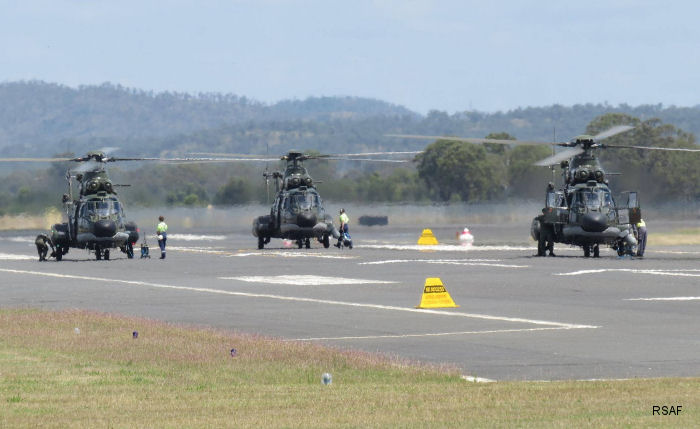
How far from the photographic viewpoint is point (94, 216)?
5703 centimetres

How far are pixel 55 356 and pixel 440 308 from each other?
11.5 m

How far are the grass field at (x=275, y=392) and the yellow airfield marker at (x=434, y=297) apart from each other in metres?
8.34

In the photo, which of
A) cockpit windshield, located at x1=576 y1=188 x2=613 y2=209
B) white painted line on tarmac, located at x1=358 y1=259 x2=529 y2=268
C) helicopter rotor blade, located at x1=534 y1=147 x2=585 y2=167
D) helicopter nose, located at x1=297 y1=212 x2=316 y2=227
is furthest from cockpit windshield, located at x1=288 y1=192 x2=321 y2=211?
cockpit windshield, located at x1=576 y1=188 x2=613 y2=209

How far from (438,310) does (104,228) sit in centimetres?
3022

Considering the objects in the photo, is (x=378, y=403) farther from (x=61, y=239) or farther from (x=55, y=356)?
(x=61, y=239)

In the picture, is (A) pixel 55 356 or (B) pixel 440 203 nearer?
(A) pixel 55 356

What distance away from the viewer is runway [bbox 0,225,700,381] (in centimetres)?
2062

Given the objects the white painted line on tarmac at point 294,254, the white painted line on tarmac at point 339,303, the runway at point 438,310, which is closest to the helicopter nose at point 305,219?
the white painted line on tarmac at point 294,254

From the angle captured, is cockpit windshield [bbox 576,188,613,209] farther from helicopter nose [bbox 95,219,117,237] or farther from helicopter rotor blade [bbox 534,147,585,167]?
helicopter nose [bbox 95,219,117,237]

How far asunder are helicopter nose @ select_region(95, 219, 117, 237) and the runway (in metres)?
1.33

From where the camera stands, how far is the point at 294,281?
134 feet

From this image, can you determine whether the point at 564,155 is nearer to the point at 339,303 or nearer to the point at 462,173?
the point at 339,303

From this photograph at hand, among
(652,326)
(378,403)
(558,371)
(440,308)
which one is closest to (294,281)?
(440,308)

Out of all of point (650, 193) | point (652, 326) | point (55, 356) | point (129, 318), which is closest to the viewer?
point (55, 356)
